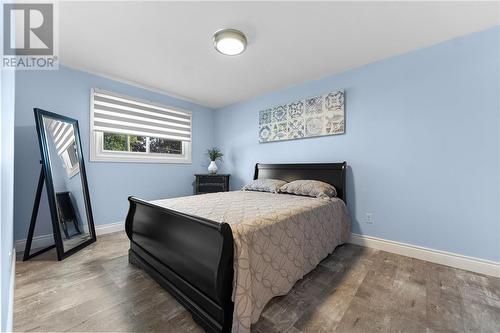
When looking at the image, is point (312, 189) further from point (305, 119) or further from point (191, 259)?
point (191, 259)

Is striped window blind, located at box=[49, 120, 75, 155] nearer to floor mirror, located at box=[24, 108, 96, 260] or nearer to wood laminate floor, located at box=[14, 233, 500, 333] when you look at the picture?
floor mirror, located at box=[24, 108, 96, 260]

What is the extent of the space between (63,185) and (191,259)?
84.8 inches

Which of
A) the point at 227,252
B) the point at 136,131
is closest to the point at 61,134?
the point at 136,131

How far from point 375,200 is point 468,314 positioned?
1336 mm

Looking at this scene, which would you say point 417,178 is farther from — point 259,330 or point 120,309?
point 120,309

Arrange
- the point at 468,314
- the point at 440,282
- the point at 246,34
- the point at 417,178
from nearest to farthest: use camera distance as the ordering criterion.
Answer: the point at 468,314, the point at 440,282, the point at 246,34, the point at 417,178

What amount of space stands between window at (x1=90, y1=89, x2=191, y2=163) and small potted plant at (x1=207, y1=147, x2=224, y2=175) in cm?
45

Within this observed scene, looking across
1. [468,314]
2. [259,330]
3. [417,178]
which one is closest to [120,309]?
[259,330]

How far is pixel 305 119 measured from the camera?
325 centimetres

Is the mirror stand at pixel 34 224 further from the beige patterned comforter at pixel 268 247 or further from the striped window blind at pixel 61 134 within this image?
the beige patterned comforter at pixel 268 247

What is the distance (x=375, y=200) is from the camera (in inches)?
104

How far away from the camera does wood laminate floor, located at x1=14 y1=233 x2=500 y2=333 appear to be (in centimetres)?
134

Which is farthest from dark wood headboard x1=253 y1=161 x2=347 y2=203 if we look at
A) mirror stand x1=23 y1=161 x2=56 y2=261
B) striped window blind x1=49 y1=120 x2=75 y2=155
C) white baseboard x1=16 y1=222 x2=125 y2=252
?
mirror stand x1=23 y1=161 x2=56 y2=261

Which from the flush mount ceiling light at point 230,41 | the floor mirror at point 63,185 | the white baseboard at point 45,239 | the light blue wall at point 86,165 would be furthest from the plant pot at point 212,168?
the flush mount ceiling light at point 230,41
